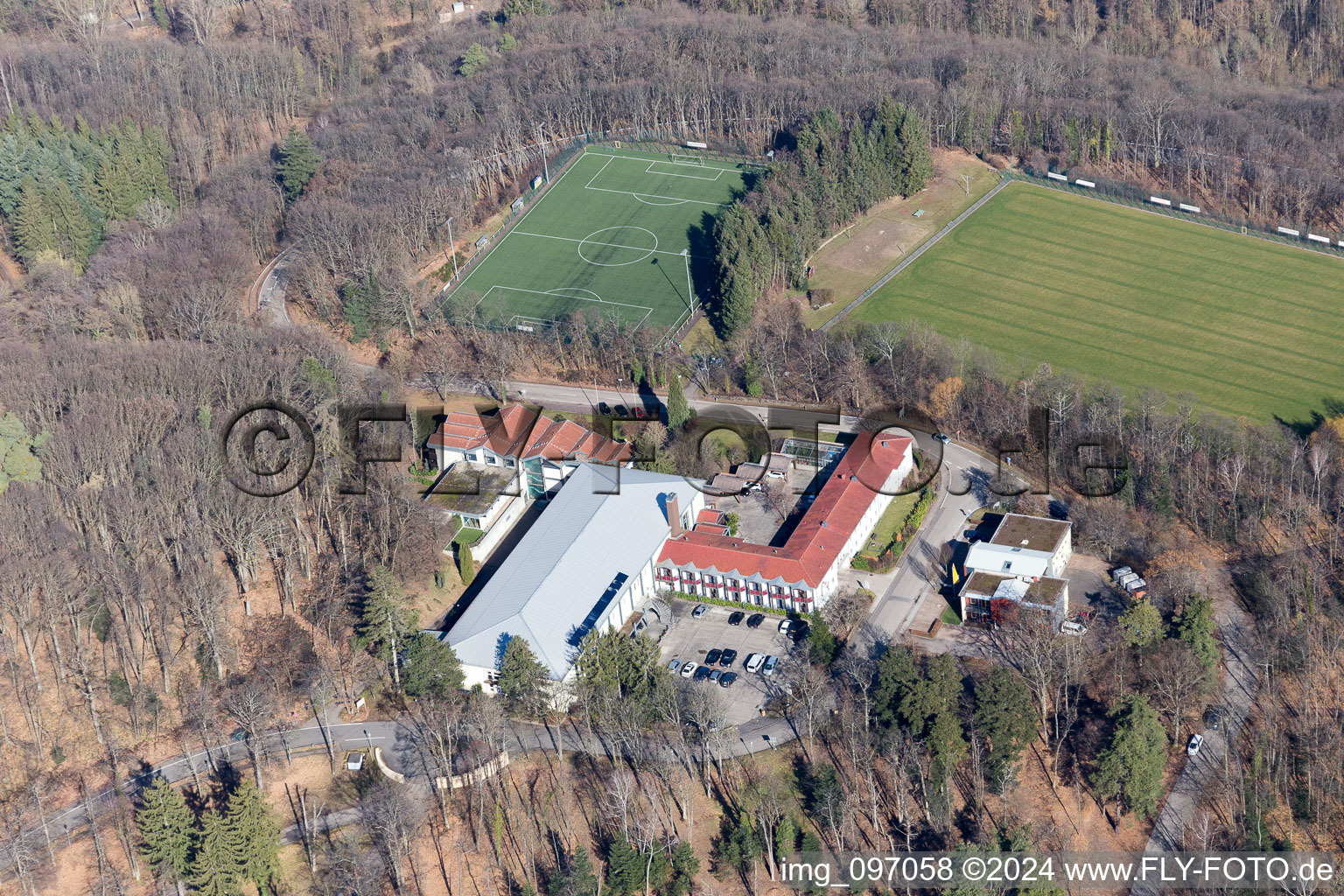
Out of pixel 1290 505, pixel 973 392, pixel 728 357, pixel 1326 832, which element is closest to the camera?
pixel 1326 832

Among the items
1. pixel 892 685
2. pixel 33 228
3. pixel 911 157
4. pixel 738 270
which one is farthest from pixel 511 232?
pixel 892 685

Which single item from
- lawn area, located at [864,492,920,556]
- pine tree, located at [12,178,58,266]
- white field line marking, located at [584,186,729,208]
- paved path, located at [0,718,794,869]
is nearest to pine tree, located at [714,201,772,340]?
white field line marking, located at [584,186,729,208]

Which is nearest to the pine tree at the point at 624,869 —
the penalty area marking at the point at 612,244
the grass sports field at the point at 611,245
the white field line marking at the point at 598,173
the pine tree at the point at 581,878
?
the pine tree at the point at 581,878

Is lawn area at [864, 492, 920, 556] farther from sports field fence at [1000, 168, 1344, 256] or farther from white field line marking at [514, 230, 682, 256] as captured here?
sports field fence at [1000, 168, 1344, 256]

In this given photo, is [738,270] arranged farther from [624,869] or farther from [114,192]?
[114,192]

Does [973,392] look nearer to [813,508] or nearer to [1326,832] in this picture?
[813,508]

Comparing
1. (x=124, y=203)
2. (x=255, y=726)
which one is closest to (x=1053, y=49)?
(x=124, y=203)
